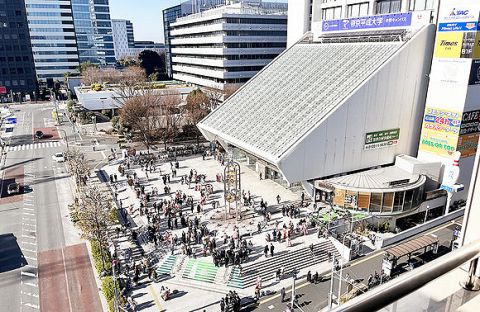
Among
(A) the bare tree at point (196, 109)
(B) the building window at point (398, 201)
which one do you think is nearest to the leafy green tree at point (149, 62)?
(A) the bare tree at point (196, 109)

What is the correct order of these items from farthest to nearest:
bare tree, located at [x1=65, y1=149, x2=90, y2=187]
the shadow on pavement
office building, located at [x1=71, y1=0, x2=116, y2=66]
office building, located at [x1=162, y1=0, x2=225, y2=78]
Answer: office building, located at [x1=71, y1=0, x2=116, y2=66] → office building, located at [x1=162, y1=0, x2=225, y2=78] → bare tree, located at [x1=65, y1=149, x2=90, y2=187] → the shadow on pavement

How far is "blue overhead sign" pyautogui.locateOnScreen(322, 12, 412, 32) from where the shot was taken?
137 feet

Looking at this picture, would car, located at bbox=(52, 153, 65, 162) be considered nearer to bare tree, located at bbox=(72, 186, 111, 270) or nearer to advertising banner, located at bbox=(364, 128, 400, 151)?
bare tree, located at bbox=(72, 186, 111, 270)

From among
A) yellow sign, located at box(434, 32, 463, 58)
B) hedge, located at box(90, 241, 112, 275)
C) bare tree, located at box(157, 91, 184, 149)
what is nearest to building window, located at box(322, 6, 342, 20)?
yellow sign, located at box(434, 32, 463, 58)

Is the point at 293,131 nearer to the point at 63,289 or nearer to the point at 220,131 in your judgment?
the point at 220,131

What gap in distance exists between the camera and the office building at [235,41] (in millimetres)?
85188

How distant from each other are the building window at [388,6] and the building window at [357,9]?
177 centimetres

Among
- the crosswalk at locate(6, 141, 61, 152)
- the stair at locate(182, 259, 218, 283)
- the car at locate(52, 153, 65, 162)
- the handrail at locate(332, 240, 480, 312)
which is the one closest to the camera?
the handrail at locate(332, 240, 480, 312)

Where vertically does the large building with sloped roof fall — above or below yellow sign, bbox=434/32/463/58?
below

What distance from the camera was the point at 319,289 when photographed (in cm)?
2666

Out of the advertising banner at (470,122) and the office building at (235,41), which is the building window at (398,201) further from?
the office building at (235,41)

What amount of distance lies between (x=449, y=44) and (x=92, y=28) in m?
159

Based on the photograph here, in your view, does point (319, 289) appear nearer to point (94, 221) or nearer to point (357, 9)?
point (94, 221)

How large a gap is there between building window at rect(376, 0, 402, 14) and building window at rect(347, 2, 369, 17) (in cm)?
177
